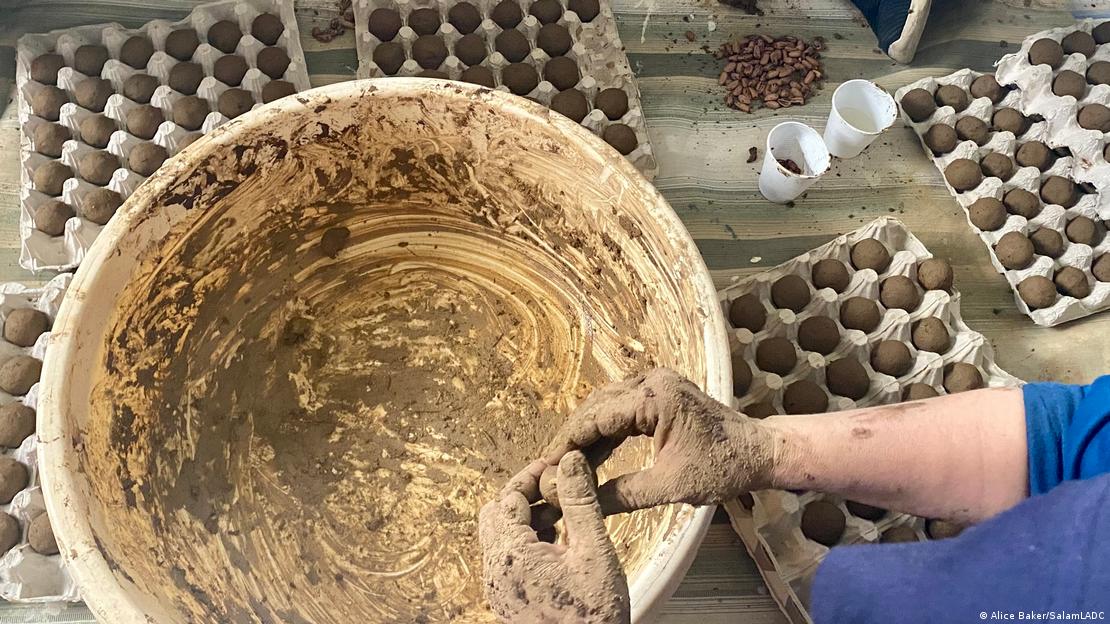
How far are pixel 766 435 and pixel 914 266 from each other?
829mm

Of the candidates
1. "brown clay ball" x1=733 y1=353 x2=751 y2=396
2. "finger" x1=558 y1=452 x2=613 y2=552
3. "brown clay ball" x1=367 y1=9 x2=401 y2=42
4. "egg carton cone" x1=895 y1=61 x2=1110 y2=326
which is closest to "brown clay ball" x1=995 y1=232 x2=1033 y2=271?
"egg carton cone" x1=895 y1=61 x2=1110 y2=326

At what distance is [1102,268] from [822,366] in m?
0.71

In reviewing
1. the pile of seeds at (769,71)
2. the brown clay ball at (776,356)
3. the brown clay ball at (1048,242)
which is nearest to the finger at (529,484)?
the brown clay ball at (776,356)

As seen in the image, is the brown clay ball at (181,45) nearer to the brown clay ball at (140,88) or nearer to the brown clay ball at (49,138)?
the brown clay ball at (140,88)

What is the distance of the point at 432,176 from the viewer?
1.28 metres

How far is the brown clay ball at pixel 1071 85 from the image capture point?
1.62 metres

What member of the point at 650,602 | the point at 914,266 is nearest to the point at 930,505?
the point at 650,602

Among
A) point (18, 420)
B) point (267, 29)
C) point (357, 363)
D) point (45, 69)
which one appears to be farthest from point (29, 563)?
point (267, 29)

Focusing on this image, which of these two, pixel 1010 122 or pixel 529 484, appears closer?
pixel 529 484

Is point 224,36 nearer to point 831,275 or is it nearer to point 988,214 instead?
point 831,275

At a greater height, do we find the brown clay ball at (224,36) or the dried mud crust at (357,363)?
the brown clay ball at (224,36)

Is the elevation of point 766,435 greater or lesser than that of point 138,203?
lesser

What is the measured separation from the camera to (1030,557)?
62cm

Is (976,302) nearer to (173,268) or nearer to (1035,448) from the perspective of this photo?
(1035,448)
